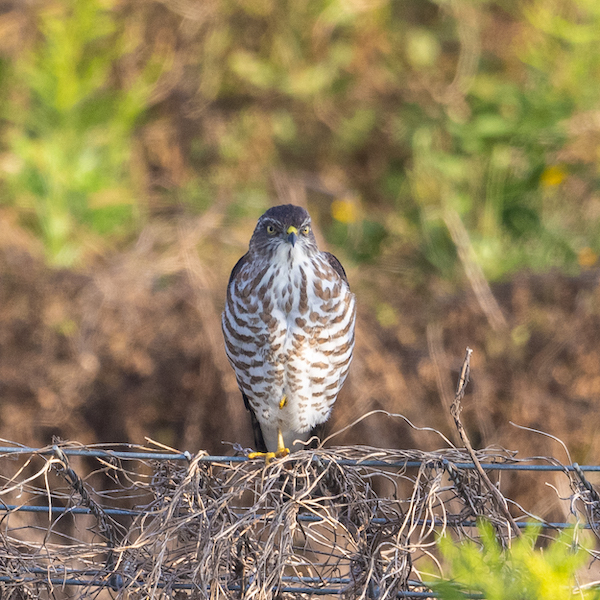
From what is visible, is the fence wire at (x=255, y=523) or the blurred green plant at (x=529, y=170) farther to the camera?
the blurred green plant at (x=529, y=170)

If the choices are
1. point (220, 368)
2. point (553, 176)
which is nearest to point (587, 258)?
point (553, 176)

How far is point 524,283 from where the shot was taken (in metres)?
4.95

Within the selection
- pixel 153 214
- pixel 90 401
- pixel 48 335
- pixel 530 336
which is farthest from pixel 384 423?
pixel 153 214

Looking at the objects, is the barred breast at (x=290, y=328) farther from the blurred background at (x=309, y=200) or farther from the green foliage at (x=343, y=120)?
the green foliage at (x=343, y=120)

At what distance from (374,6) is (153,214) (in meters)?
2.69

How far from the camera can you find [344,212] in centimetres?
593

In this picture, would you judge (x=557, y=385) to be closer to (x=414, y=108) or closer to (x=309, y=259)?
(x=309, y=259)

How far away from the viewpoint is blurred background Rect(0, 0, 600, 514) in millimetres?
4844

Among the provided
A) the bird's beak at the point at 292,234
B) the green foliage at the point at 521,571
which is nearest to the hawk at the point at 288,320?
the bird's beak at the point at 292,234

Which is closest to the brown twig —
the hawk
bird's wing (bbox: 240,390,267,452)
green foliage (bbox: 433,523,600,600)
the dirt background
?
green foliage (bbox: 433,523,600,600)

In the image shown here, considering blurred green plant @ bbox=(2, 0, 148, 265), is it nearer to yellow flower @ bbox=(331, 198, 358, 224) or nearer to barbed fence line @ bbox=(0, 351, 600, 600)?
yellow flower @ bbox=(331, 198, 358, 224)

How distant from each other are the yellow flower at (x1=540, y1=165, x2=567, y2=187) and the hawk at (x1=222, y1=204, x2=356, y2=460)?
2.76 metres

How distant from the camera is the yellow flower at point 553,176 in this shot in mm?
5344

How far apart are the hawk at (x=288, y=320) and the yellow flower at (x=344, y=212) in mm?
2769
